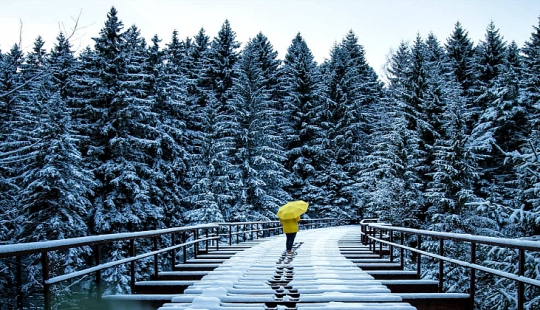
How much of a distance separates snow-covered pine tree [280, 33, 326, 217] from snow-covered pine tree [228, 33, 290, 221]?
5.22 meters

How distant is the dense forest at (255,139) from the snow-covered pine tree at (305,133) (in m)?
0.18

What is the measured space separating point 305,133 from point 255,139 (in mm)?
9716

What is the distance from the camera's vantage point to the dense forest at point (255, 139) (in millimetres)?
22625

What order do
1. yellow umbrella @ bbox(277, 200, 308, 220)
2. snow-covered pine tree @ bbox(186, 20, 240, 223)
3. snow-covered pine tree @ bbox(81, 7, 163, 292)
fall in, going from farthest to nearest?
snow-covered pine tree @ bbox(186, 20, 240, 223), snow-covered pine tree @ bbox(81, 7, 163, 292), yellow umbrella @ bbox(277, 200, 308, 220)

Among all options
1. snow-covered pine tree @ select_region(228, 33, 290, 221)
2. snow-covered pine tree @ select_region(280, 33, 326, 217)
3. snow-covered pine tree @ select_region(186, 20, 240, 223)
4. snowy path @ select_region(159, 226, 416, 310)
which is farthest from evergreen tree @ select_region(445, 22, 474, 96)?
snowy path @ select_region(159, 226, 416, 310)

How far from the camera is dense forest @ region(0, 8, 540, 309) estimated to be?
22.6 metres

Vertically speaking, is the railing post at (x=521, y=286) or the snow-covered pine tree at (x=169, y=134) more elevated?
the snow-covered pine tree at (x=169, y=134)

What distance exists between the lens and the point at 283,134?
4797 centimetres

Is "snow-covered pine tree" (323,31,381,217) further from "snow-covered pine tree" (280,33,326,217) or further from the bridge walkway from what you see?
the bridge walkway

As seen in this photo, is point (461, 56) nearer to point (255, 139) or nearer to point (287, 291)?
→ point (255, 139)

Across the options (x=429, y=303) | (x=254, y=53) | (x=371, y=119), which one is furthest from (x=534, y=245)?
(x=371, y=119)

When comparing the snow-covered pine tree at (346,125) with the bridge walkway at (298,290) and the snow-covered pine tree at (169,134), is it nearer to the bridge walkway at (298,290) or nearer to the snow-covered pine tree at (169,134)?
the snow-covered pine tree at (169,134)

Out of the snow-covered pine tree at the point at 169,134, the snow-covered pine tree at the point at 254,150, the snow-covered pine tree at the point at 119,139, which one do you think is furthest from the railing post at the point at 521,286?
the snow-covered pine tree at the point at 254,150

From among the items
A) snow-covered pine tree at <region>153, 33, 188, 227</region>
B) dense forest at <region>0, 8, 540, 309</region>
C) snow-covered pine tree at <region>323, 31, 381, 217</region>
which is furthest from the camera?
snow-covered pine tree at <region>323, 31, 381, 217</region>
